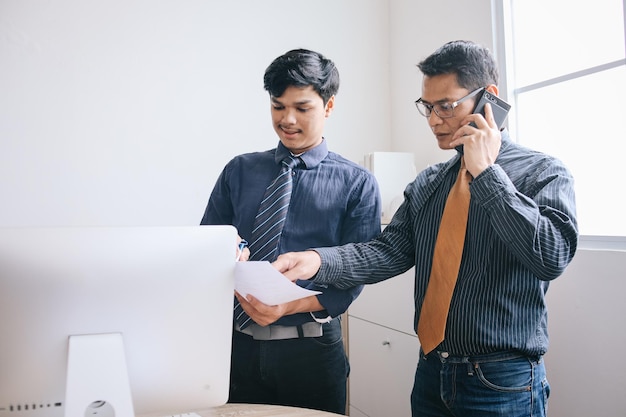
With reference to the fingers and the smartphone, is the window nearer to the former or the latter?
the smartphone

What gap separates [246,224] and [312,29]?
6.49ft

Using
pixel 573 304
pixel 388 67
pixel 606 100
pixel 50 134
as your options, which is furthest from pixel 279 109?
pixel 388 67

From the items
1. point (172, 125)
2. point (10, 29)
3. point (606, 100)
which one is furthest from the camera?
point (172, 125)

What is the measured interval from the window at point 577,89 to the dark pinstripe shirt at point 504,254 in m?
0.93

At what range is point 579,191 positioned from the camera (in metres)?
2.18

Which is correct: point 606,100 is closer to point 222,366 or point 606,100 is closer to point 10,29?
point 222,366

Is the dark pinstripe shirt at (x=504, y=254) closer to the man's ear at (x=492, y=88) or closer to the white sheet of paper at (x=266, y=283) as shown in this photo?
the man's ear at (x=492, y=88)

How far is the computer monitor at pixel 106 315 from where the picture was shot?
87 centimetres

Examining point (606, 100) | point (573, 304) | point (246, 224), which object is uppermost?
point (606, 100)

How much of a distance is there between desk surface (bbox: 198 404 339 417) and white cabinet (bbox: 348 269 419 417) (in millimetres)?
1110

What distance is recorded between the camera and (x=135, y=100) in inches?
106

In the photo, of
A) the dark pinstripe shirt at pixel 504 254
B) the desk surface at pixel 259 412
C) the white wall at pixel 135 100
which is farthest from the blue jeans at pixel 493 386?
the white wall at pixel 135 100

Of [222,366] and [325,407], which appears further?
[325,407]

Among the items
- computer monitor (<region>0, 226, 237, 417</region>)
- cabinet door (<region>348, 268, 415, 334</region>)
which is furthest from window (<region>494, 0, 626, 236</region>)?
computer monitor (<region>0, 226, 237, 417</region>)
